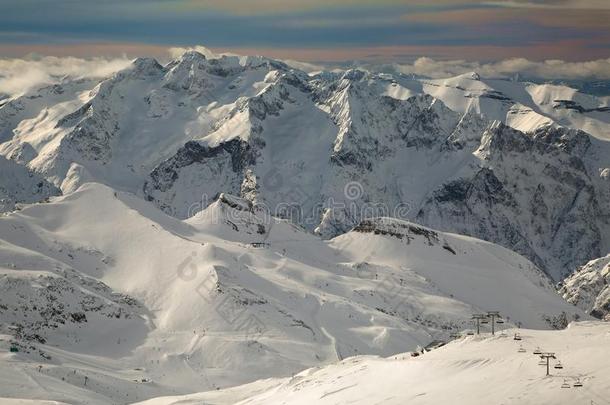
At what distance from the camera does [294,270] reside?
123000 mm

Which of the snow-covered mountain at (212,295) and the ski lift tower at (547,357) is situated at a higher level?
the ski lift tower at (547,357)

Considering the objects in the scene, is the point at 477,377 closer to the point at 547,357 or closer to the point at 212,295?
the point at 547,357

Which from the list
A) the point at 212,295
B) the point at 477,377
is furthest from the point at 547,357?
the point at 212,295

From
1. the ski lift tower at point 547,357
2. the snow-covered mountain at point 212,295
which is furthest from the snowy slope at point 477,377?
the snow-covered mountain at point 212,295

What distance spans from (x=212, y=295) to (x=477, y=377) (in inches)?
2355

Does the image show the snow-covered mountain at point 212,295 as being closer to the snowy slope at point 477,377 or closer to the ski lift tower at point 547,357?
the snowy slope at point 477,377

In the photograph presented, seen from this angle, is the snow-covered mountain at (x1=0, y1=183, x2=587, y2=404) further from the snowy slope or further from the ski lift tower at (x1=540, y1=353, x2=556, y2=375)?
the ski lift tower at (x1=540, y1=353, x2=556, y2=375)

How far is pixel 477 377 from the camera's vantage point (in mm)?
45094

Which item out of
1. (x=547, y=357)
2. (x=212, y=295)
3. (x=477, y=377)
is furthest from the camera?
(x=212, y=295)

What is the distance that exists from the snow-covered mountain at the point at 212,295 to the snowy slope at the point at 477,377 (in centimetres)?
1992

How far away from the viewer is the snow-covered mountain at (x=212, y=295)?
8275 cm

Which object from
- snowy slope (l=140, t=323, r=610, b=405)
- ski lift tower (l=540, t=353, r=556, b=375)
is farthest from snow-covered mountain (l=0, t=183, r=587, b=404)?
ski lift tower (l=540, t=353, r=556, b=375)

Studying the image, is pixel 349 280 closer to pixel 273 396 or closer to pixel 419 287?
pixel 419 287

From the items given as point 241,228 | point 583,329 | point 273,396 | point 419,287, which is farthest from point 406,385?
point 241,228
